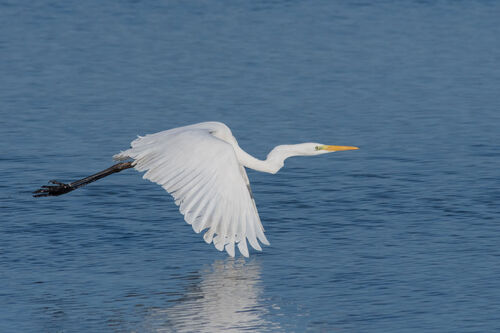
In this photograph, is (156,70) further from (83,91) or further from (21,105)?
(21,105)

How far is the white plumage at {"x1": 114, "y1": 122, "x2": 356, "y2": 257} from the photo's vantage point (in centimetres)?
905

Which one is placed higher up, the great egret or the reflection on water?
the great egret

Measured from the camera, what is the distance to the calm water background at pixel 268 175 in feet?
31.3

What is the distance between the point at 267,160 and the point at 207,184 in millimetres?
2164

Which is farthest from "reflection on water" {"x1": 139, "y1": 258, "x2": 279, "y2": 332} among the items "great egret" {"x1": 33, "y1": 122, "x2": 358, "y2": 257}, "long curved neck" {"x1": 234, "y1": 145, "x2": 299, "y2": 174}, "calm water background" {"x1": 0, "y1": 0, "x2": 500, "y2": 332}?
"long curved neck" {"x1": 234, "y1": 145, "x2": 299, "y2": 174}

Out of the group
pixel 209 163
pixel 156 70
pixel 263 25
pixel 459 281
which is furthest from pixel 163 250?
pixel 263 25

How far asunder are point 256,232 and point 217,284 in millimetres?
1073

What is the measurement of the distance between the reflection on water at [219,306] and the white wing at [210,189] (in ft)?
1.70

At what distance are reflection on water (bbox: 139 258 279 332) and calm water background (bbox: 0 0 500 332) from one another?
0.08 feet

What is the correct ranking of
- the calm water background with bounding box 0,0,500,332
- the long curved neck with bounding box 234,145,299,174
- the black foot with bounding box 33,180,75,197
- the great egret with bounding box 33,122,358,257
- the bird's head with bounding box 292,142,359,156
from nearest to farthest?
the great egret with bounding box 33,122,358,257, the calm water background with bounding box 0,0,500,332, the long curved neck with bounding box 234,145,299,174, the bird's head with bounding box 292,142,359,156, the black foot with bounding box 33,180,75,197

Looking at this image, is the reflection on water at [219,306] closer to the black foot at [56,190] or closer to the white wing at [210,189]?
the white wing at [210,189]

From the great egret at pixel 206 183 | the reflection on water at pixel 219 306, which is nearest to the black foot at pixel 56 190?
the great egret at pixel 206 183

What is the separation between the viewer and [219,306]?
939 centimetres

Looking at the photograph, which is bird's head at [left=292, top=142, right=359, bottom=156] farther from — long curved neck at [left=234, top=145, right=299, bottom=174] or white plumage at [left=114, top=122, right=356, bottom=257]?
white plumage at [left=114, top=122, right=356, bottom=257]
